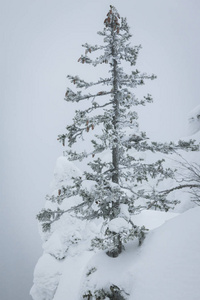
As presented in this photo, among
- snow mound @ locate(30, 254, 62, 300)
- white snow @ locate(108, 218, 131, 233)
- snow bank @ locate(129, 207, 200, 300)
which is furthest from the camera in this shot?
snow mound @ locate(30, 254, 62, 300)

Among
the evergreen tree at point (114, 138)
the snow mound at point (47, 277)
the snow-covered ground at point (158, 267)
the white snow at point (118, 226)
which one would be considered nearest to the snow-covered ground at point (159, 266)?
the snow-covered ground at point (158, 267)

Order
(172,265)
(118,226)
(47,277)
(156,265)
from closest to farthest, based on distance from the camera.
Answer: (172,265) < (156,265) < (118,226) < (47,277)

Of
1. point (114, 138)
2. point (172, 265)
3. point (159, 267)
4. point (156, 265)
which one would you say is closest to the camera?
point (172, 265)

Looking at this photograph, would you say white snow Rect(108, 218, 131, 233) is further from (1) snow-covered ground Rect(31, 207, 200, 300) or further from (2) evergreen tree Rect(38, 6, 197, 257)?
(1) snow-covered ground Rect(31, 207, 200, 300)

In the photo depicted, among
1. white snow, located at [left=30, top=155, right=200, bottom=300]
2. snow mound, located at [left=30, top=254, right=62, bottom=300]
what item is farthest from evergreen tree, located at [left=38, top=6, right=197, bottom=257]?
snow mound, located at [left=30, top=254, right=62, bottom=300]

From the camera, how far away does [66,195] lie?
→ 19.0ft

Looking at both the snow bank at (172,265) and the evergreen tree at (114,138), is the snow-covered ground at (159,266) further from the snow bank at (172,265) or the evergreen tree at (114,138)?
the evergreen tree at (114,138)

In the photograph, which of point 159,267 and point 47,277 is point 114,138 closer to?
point 159,267

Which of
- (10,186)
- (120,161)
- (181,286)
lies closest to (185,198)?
(120,161)

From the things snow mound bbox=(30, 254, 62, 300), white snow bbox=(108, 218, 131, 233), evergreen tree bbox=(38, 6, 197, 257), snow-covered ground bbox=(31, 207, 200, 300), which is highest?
evergreen tree bbox=(38, 6, 197, 257)

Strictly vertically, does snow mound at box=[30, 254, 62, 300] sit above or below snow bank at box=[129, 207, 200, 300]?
below

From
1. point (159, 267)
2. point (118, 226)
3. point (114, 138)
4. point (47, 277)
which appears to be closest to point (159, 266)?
point (159, 267)

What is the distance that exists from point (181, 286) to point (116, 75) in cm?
647

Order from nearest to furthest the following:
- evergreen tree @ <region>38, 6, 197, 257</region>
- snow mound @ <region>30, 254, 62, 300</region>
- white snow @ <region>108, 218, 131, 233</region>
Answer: white snow @ <region>108, 218, 131, 233</region> → evergreen tree @ <region>38, 6, 197, 257</region> → snow mound @ <region>30, 254, 62, 300</region>
